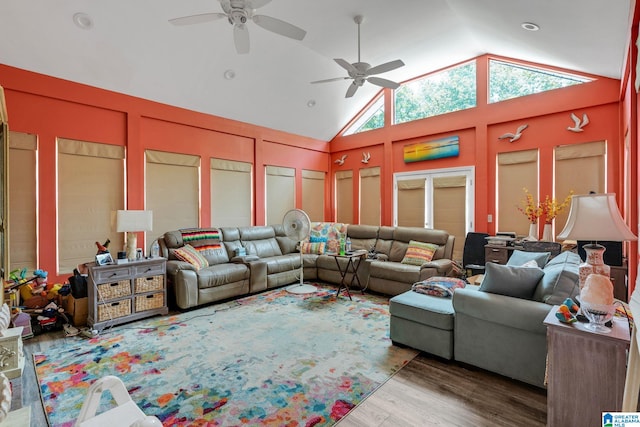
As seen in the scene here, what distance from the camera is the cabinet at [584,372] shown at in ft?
5.03

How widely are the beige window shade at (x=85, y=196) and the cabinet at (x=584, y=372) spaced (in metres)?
4.87

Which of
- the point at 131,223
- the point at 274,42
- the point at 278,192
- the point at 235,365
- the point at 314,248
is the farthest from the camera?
the point at 278,192

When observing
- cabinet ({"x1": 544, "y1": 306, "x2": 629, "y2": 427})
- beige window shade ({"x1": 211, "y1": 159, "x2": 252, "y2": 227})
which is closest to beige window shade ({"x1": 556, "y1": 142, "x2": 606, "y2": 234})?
cabinet ({"x1": 544, "y1": 306, "x2": 629, "y2": 427})

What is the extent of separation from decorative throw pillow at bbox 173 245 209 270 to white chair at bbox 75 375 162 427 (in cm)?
299

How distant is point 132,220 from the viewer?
346cm

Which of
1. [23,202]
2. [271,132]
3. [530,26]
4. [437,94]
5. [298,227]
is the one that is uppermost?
[437,94]

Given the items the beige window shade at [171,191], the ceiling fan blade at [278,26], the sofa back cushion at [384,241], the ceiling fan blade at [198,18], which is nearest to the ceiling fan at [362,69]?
the ceiling fan blade at [278,26]

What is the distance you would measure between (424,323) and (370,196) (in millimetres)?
4356

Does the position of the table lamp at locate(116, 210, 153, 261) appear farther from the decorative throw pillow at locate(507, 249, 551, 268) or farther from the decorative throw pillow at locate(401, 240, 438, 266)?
the decorative throw pillow at locate(507, 249, 551, 268)

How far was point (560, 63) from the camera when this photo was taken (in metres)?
4.11

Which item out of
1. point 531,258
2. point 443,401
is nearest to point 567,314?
point 443,401

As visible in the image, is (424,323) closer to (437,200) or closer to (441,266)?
(441,266)

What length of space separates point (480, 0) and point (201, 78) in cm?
364

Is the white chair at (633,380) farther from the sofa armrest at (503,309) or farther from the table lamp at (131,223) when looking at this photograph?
the table lamp at (131,223)
